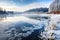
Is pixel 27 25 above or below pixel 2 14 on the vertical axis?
below

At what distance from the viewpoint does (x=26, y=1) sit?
1396 mm

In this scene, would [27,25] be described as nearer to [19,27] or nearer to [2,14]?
[19,27]

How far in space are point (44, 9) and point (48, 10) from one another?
0.06 m

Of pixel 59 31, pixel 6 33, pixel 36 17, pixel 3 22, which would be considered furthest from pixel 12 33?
pixel 59 31

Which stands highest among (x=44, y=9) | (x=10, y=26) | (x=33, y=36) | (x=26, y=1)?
(x=26, y=1)

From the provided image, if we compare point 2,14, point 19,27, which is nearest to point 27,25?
point 19,27

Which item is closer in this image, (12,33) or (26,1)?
(12,33)

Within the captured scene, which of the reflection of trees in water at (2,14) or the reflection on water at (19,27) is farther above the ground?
the reflection of trees in water at (2,14)

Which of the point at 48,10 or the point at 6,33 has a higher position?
the point at 48,10

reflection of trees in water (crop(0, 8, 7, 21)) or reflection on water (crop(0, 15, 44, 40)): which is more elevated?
reflection of trees in water (crop(0, 8, 7, 21))

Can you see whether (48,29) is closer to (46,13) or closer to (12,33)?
(46,13)

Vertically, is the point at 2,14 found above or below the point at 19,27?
above

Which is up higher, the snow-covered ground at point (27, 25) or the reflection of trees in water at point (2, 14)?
the reflection of trees in water at point (2, 14)

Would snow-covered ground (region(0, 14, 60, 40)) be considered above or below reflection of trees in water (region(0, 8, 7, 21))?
below
